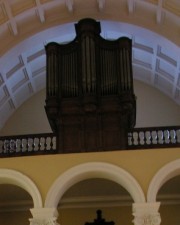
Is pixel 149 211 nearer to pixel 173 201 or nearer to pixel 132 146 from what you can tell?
pixel 132 146

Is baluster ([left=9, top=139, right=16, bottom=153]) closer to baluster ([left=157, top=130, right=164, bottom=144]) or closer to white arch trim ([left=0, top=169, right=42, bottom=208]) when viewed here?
white arch trim ([left=0, top=169, right=42, bottom=208])

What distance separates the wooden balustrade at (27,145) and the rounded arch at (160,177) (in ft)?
8.59

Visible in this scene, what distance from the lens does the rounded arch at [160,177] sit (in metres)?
10.6

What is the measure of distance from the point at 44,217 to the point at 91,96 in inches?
125

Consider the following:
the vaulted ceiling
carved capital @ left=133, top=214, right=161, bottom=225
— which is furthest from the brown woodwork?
the vaulted ceiling

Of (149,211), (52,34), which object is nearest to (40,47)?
(52,34)

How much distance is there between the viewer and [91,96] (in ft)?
37.6

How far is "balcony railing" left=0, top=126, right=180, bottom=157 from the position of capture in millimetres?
11422

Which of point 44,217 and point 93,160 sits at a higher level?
point 93,160

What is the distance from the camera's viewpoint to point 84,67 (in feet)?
39.5

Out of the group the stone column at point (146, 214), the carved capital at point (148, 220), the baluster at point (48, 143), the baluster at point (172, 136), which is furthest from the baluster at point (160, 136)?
A: the baluster at point (48, 143)

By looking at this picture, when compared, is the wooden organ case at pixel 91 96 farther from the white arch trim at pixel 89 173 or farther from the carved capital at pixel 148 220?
the carved capital at pixel 148 220

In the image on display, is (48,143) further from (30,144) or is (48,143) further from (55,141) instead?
(30,144)

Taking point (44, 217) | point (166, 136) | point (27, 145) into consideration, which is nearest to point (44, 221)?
point (44, 217)
